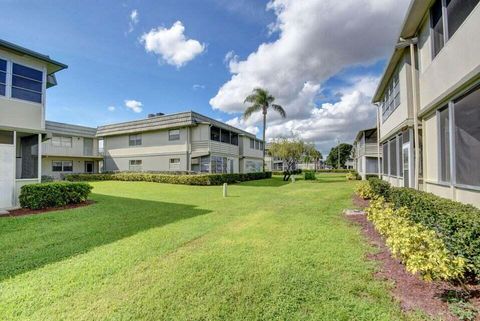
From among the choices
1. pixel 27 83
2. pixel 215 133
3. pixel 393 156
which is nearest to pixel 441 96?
pixel 393 156

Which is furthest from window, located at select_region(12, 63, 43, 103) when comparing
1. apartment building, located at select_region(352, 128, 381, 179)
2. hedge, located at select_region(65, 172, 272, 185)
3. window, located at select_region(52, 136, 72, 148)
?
apartment building, located at select_region(352, 128, 381, 179)

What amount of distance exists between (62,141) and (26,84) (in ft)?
70.2

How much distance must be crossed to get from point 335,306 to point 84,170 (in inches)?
1394

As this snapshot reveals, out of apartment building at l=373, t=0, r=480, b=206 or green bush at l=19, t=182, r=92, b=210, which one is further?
green bush at l=19, t=182, r=92, b=210

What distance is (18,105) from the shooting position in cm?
1042

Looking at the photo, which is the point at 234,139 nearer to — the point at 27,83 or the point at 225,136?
the point at 225,136

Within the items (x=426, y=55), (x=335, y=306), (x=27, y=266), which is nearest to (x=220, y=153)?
(x=426, y=55)

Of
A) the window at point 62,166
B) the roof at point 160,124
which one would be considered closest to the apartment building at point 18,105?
the roof at point 160,124

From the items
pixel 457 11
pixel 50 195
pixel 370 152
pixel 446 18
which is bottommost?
pixel 50 195

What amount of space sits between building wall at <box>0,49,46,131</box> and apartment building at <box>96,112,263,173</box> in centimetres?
1253

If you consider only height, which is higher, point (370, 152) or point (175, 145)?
point (175, 145)

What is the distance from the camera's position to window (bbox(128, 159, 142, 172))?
26.7 metres

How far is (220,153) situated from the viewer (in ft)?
81.8

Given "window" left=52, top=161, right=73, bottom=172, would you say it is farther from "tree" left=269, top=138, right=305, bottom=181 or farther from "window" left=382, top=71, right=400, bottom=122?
"window" left=382, top=71, right=400, bottom=122
